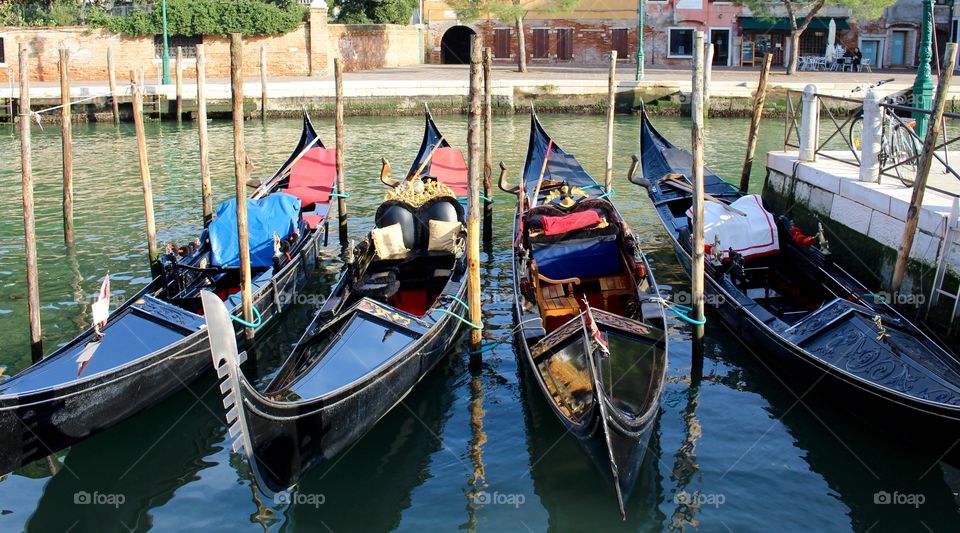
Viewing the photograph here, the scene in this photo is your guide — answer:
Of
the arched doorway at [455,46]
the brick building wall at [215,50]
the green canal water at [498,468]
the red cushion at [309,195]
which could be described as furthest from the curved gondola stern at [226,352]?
the arched doorway at [455,46]

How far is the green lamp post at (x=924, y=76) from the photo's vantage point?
758 centimetres

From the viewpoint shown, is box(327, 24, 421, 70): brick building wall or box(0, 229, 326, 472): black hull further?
box(327, 24, 421, 70): brick building wall

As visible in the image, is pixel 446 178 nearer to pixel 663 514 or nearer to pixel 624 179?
pixel 624 179

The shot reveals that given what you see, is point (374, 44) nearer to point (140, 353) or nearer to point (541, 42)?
point (541, 42)

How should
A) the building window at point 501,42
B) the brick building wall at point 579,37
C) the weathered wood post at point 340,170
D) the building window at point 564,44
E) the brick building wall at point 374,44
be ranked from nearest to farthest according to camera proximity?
1. the weathered wood post at point 340,170
2. the brick building wall at point 374,44
3. the brick building wall at point 579,37
4. the building window at point 564,44
5. the building window at point 501,42

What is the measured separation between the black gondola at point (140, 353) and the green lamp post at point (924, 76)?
5.40 meters

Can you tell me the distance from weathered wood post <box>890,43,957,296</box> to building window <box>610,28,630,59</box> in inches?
761

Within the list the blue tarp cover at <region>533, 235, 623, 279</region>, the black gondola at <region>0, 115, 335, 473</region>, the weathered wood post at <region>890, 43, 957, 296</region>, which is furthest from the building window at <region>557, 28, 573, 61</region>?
the weathered wood post at <region>890, 43, 957, 296</region>

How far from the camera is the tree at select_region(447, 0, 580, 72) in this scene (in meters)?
21.3

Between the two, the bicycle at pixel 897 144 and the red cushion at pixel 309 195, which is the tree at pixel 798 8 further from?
the red cushion at pixel 309 195

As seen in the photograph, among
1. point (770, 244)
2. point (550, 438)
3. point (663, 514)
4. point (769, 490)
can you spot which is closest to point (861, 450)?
point (769, 490)

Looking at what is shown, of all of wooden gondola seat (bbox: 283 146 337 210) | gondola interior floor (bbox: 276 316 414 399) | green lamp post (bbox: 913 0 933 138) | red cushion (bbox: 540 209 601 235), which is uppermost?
green lamp post (bbox: 913 0 933 138)

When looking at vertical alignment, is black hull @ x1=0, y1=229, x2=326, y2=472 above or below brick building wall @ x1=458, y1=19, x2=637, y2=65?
below

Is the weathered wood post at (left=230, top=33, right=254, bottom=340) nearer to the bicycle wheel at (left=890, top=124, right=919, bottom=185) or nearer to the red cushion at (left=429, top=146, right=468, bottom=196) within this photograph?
the red cushion at (left=429, top=146, right=468, bottom=196)
